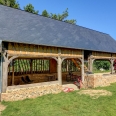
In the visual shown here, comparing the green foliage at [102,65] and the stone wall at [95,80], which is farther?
the green foliage at [102,65]

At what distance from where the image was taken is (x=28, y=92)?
33.3ft

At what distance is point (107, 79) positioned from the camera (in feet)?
52.1

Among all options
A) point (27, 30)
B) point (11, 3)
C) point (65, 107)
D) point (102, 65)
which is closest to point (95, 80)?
point (65, 107)

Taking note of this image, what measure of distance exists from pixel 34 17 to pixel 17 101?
28.9 feet

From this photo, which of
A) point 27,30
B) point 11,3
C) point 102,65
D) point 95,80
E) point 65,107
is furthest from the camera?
point 102,65

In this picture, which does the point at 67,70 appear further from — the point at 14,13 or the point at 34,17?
the point at 14,13

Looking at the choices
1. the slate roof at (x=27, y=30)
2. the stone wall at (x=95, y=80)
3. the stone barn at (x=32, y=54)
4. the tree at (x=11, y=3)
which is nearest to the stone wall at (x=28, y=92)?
the stone barn at (x=32, y=54)

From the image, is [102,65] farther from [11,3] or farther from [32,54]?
[32,54]

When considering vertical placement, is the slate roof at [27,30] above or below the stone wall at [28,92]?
above

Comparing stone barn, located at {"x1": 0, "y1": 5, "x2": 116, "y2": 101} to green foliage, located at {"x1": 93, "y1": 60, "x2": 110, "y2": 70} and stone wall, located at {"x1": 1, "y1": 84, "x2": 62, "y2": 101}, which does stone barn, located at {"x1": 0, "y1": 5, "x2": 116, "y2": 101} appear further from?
green foliage, located at {"x1": 93, "y1": 60, "x2": 110, "y2": 70}

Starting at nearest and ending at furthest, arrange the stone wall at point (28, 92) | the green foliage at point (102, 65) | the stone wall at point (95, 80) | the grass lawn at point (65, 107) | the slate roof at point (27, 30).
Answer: the grass lawn at point (65, 107), the stone wall at point (28, 92), the slate roof at point (27, 30), the stone wall at point (95, 80), the green foliage at point (102, 65)

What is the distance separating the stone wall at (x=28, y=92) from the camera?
30.4ft

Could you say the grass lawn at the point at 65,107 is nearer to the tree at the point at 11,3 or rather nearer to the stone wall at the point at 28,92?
the stone wall at the point at 28,92

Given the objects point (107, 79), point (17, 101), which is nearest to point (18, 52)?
point (17, 101)
